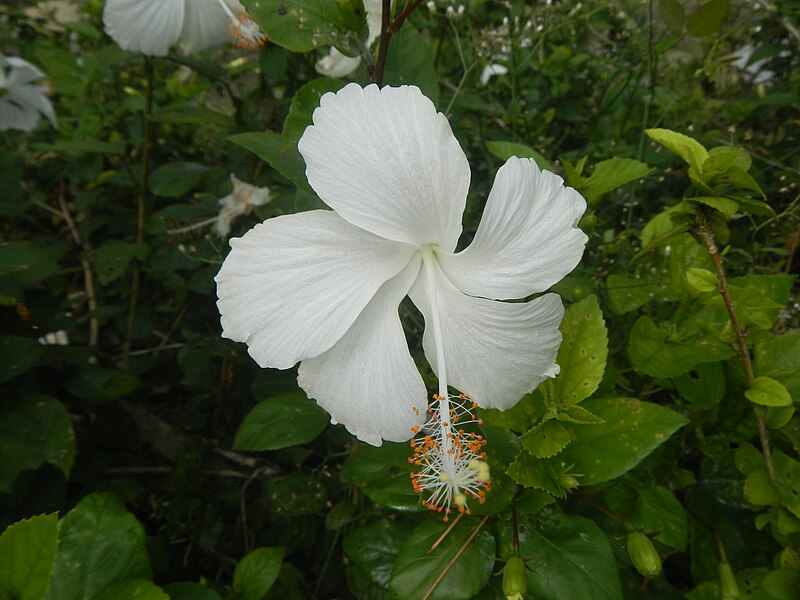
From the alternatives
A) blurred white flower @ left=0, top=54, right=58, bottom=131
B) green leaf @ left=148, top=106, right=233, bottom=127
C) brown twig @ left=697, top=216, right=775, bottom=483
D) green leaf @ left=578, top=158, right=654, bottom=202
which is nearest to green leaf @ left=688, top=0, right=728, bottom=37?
green leaf @ left=578, top=158, right=654, bottom=202

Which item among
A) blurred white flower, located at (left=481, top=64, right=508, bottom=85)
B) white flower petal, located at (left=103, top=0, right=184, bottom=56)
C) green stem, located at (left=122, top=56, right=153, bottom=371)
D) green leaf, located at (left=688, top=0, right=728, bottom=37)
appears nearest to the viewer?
green leaf, located at (left=688, top=0, right=728, bottom=37)

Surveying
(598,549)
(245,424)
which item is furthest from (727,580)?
(245,424)

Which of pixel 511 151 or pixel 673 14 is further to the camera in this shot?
pixel 673 14

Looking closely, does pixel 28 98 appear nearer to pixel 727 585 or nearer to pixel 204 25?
pixel 204 25

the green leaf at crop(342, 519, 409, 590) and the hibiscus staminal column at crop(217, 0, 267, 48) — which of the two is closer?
the green leaf at crop(342, 519, 409, 590)

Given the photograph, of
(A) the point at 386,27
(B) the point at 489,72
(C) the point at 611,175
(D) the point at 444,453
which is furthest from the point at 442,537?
(B) the point at 489,72

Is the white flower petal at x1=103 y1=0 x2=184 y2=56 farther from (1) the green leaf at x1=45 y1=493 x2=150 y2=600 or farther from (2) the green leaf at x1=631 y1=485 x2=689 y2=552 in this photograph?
(2) the green leaf at x1=631 y1=485 x2=689 y2=552

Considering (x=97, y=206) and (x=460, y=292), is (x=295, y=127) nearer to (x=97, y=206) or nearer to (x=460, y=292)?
Answer: (x=460, y=292)

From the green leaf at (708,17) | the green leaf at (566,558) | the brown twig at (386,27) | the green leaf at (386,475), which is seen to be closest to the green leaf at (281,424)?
the green leaf at (386,475)
